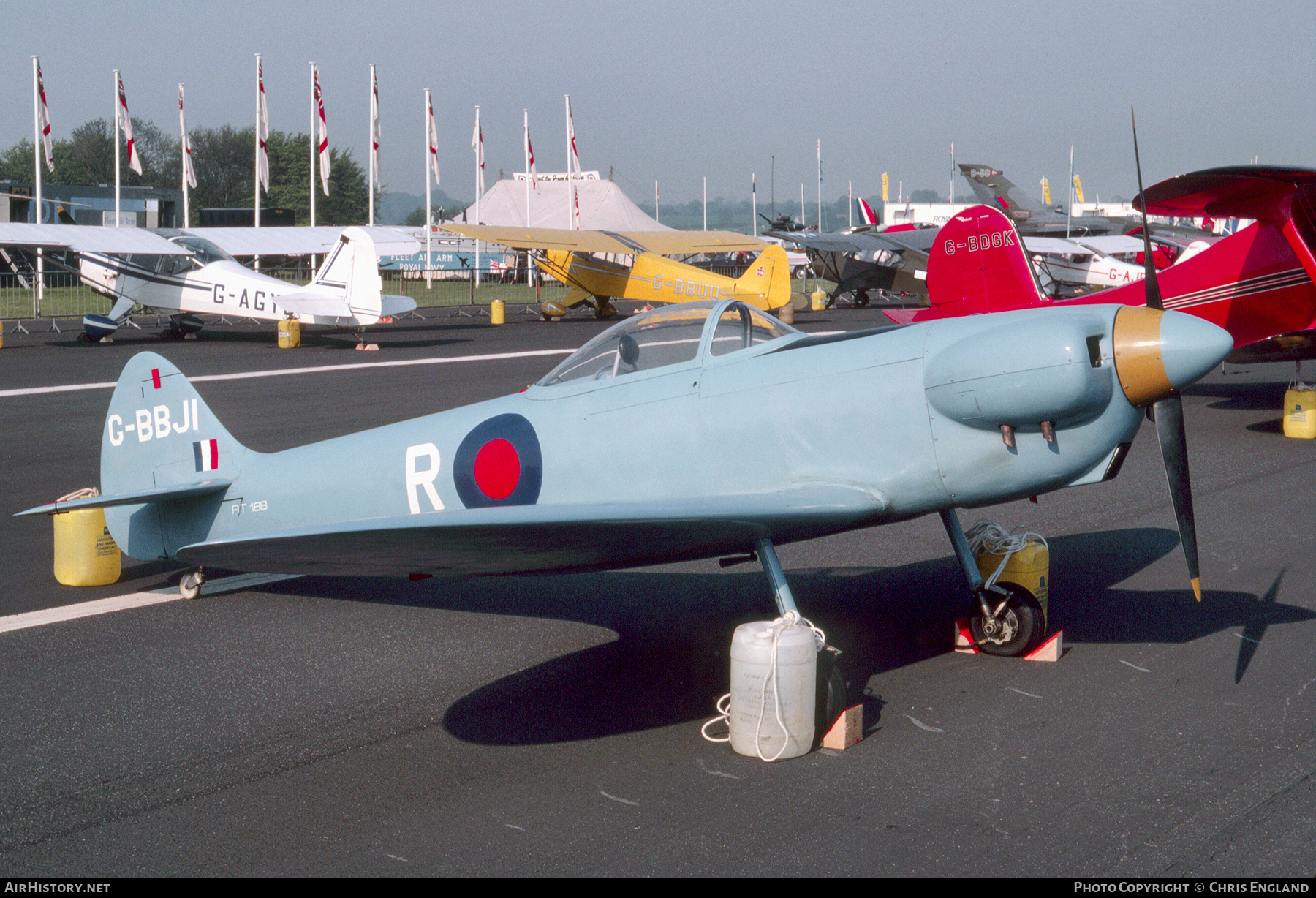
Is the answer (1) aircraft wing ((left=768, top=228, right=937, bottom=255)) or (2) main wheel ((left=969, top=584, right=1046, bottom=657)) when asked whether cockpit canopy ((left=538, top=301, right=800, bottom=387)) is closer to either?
(2) main wheel ((left=969, top=584, right=1046, bottom=657))

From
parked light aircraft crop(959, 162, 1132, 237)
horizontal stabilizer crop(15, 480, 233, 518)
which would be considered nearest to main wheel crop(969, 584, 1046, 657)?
horizontal stabilizer crop(15, 480, 233, 518)

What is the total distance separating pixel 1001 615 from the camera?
5.56 m

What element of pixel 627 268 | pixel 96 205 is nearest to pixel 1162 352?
pixel 627 268

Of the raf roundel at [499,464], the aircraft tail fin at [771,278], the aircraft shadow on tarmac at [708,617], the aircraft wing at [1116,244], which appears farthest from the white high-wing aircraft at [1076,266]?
the raf roundel at [499,464]

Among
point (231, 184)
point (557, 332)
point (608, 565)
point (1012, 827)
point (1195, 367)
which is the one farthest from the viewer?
point (231, 184)

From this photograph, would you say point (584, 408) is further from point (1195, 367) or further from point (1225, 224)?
point (1225, 224)

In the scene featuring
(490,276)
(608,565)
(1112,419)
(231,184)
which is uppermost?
(231,184)

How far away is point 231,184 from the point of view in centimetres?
11456

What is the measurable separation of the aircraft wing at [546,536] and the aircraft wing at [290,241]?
907 inches

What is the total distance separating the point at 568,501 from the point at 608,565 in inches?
16.6

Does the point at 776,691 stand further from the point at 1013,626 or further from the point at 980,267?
the point at 980,267

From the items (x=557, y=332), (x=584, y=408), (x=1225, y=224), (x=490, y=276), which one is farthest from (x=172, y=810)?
(x=1225, y=224)

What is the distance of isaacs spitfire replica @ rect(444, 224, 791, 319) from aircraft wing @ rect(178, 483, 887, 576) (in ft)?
72.0

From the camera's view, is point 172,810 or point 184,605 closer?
point 172,810
